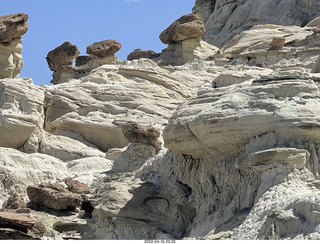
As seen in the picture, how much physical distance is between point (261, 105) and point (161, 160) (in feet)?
11.8

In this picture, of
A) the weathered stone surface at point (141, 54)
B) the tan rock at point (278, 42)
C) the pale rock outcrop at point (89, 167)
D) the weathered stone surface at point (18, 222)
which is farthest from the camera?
the weathered stone surface at point (141, 54)

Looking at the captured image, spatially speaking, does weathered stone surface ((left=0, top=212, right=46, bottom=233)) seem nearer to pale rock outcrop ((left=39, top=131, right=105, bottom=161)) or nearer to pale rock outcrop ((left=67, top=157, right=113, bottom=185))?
pale rock outcrop ((left=67, top=157, right=113, bottom=185))

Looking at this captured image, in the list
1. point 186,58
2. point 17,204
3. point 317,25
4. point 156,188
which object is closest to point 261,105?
point 156,188

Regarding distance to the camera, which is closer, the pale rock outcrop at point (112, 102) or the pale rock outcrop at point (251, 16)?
the pale rock outcrop at point (112, 102)

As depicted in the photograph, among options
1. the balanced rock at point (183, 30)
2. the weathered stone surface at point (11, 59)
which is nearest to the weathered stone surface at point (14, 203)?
the weathered stone surface at point (11, 59)

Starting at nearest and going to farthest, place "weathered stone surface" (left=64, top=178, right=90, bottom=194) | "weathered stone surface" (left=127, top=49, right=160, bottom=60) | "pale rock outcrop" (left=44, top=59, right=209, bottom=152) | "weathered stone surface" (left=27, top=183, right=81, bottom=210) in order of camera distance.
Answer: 1. "weathered stone surface" (left=27, top=183, right=81, bottom=210)
2. "weathered stone surface" (left=64, top=178, right=90, bottom=194)
3. "pale rock outcrop" (left=44, top=59, right=209, bottom=152)
4. "weathered stone surface" (left=127, top=49, right=160, bottom=60)

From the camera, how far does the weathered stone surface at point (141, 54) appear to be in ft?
155

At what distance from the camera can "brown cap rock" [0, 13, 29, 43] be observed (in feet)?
115

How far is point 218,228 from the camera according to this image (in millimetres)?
17359

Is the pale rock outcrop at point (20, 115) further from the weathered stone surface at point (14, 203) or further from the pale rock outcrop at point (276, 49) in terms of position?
the pale rock outcrop at point (276, 49)

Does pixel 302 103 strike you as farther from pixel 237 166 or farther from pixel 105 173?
pixel 105 173

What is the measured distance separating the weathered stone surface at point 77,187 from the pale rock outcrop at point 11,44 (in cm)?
1310

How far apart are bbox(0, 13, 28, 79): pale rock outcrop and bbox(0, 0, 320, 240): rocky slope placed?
176 inches

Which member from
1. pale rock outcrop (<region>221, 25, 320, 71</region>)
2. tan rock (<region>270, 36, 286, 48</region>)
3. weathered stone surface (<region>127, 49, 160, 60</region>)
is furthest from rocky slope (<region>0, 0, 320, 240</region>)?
weathered stone surface (<region>127, 49, 160, 60</region>)
